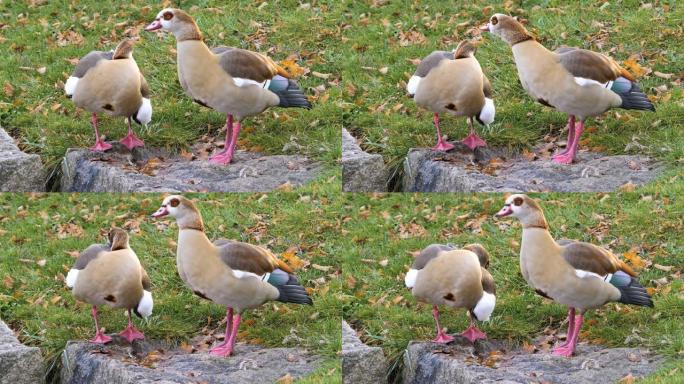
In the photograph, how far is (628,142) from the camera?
12.0 metres

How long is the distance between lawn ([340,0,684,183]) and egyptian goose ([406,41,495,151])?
0.63 meters

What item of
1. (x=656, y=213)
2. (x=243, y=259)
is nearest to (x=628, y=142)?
(x=656, y=213)

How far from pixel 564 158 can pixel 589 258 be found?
1461 mm

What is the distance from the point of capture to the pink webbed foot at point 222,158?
38.0 feet

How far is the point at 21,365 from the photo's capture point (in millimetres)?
11148

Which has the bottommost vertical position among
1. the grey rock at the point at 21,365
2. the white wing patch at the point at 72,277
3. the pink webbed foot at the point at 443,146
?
the grey rock at the point at 21,365

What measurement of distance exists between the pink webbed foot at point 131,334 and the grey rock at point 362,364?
1.75 metres

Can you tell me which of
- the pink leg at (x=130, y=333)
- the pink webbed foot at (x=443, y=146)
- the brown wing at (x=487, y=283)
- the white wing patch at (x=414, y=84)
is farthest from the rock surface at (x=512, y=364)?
the pink leg at (x=130, y=333)

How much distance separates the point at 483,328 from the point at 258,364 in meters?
1.96

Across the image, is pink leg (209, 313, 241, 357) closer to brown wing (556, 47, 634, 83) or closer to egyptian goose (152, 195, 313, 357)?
egyptian goose (152, 195, 313, 357)

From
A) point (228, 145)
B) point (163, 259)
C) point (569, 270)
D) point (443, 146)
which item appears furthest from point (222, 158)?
point (569, 270)

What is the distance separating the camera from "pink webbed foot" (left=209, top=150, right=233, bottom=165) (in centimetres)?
1158

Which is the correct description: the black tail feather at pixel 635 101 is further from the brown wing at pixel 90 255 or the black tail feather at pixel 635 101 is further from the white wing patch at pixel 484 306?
the brown wing at pixel 90 255

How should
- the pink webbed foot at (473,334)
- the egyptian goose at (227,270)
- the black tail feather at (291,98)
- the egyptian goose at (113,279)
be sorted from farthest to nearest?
1. the black tail feather at (291,98)
2. the pink webbed foot at (473,334)
3. the egyptian goose at (113,279)
4. the egyptian goose at (227,270)
